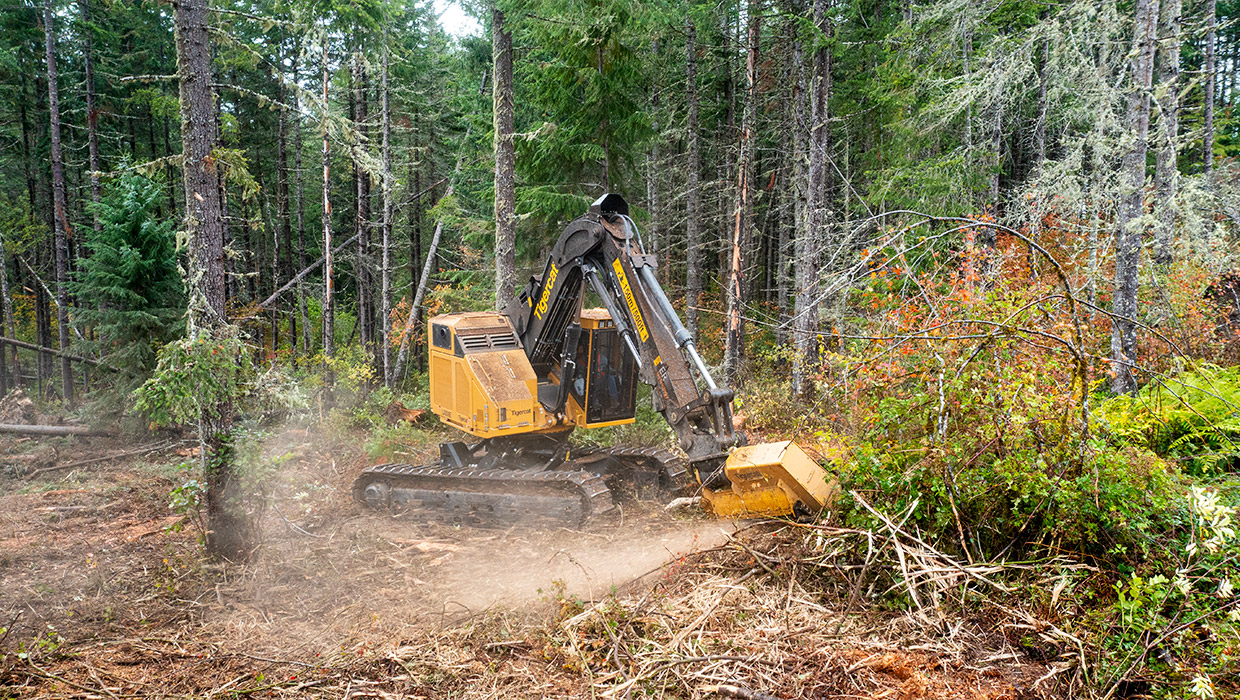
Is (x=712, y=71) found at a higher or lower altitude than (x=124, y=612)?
higher

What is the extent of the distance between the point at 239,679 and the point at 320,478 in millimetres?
6481

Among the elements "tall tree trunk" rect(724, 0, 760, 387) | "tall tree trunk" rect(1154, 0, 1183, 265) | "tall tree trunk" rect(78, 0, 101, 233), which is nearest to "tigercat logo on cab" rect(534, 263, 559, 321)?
"tall tree trunk" rect(724, 0, 760, 387)

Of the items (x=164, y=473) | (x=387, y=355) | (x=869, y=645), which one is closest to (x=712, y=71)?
(x=387, y=355)

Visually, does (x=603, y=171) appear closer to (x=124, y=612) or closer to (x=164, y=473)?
(x=164, y=473)

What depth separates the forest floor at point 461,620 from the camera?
3.96 meters

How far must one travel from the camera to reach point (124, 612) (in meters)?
5.50

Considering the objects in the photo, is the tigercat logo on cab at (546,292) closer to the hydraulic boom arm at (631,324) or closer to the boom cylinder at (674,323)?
the hydraulic boom arm at (631,324)

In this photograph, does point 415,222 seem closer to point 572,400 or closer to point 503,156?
point 503,156

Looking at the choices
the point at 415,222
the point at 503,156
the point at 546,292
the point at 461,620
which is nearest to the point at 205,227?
the point at 546,292

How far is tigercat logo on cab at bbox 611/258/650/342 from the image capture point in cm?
712

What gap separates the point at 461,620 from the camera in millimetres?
5375

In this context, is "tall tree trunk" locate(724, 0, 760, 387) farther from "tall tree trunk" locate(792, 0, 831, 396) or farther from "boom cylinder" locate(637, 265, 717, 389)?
"boom cylinder" locate(637, 265, 717, 389)

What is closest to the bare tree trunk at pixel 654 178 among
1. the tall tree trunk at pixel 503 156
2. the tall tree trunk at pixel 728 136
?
the tall tree trunk at pixel 728 136

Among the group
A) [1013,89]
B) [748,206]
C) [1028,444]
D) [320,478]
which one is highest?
[1013,89]
